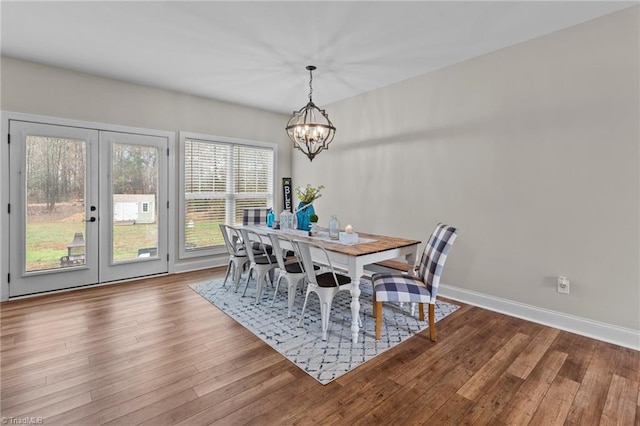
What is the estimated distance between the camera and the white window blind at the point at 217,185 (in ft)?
16.3

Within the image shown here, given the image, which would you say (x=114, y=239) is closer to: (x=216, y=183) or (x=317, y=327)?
(x=216, y=183)

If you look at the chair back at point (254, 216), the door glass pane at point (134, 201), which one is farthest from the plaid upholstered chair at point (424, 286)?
the door glass pane at point (134, 201)

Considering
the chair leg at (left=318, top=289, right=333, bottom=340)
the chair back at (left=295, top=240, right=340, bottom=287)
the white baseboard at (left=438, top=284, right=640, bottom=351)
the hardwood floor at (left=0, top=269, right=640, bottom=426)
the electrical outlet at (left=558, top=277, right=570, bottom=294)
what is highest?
the chair back at (left=295, top=240, right=340, bottom=287)

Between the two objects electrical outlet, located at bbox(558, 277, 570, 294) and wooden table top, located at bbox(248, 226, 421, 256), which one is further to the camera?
electrical outlet, located at bbox(558, 277, 570, 294)

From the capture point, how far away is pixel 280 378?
210cm

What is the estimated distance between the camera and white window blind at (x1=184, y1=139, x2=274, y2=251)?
16.3 feet

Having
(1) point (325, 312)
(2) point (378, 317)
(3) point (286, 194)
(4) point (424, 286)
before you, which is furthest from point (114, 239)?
(4) point (424, 286)

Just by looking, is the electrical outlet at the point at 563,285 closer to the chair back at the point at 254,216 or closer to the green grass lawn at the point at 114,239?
the chair back at the point at 254,216

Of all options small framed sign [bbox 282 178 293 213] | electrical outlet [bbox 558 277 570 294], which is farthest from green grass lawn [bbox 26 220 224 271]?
electrical outlet [bbox 558 277 570 294]

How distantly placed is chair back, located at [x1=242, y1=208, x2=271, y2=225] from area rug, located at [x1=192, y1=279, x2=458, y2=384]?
115cm

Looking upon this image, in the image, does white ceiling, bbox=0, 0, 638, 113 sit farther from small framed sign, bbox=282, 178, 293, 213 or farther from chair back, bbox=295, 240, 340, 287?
small framed sign, bbox=282, 178, 293, 213

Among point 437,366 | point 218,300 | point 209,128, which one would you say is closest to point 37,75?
point 209,128

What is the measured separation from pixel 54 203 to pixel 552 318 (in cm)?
578

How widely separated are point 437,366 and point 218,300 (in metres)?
2.45
